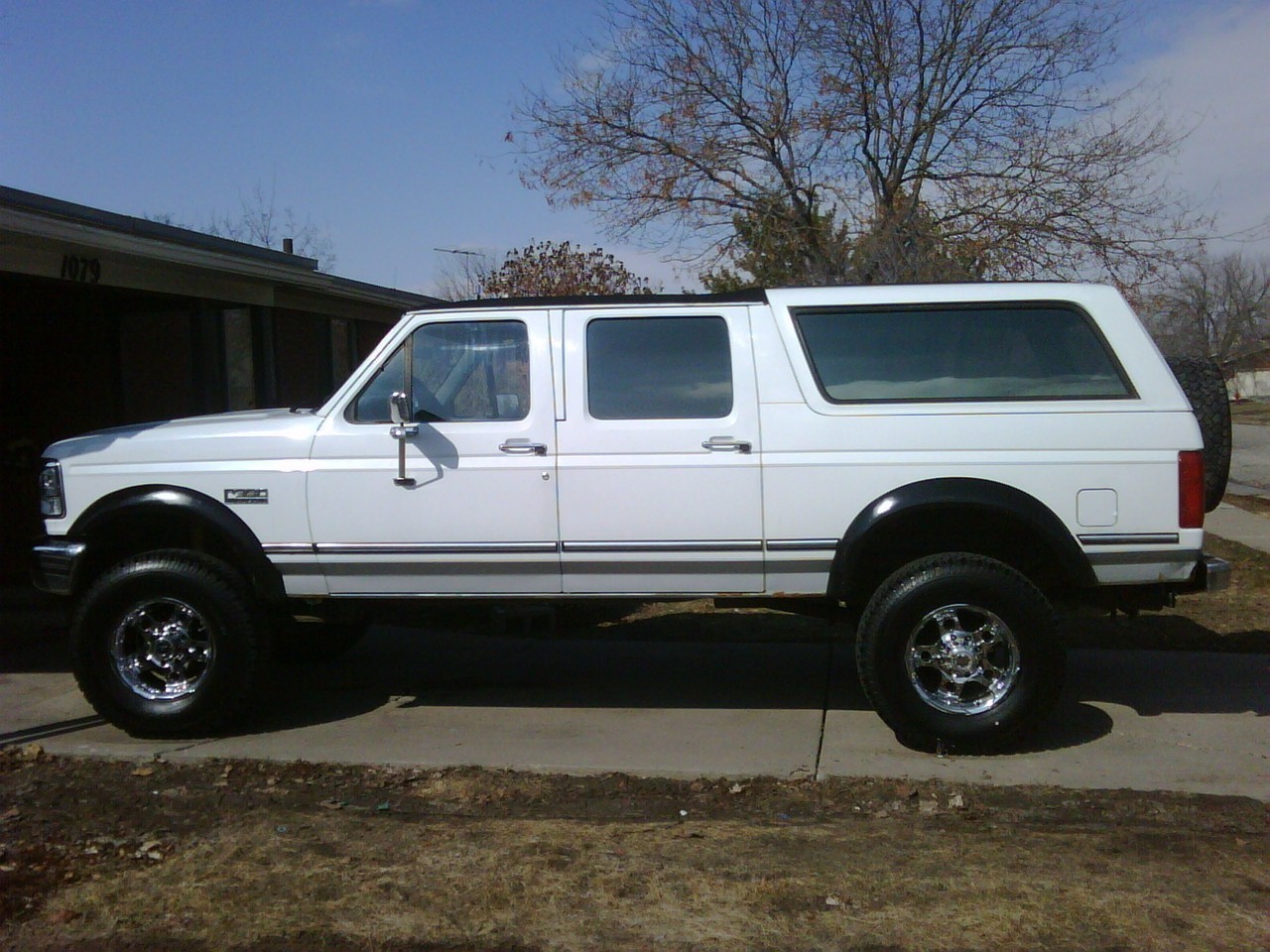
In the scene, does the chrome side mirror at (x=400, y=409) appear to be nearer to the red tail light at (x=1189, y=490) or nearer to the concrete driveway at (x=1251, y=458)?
the red tail light at (x=1189, y=490)

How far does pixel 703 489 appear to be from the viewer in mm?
5535

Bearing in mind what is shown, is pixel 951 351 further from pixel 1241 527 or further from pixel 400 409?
pixel 1241 527

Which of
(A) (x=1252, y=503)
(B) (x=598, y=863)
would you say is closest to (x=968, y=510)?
(B) (x=598, y=863)

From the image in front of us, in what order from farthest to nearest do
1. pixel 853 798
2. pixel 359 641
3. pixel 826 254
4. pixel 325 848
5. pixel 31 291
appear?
pixel 826 254 → pixel 31 291 → pixel 359 641 → pixel 853 798 → pixel 325 848

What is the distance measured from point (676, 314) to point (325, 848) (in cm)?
287

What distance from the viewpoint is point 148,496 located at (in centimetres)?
578

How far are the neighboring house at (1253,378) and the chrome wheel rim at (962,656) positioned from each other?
246ft

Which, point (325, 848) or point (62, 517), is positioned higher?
point (62, 517)

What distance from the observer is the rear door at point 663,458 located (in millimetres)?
5539

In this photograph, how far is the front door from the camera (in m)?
5.65

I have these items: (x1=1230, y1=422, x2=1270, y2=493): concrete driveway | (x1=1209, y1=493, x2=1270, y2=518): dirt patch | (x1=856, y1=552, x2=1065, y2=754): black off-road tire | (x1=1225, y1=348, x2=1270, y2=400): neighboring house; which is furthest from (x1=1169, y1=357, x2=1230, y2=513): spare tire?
(x1=1225, y1=348, x2=1270, y2=400): neighboring house

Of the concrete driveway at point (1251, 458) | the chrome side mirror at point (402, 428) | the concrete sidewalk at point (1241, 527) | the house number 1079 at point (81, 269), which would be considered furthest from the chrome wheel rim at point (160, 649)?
the concrete driveway at point (1251, 458)

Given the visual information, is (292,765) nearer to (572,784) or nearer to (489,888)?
(572,784)

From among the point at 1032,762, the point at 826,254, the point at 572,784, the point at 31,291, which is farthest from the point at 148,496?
the point at 826,254
